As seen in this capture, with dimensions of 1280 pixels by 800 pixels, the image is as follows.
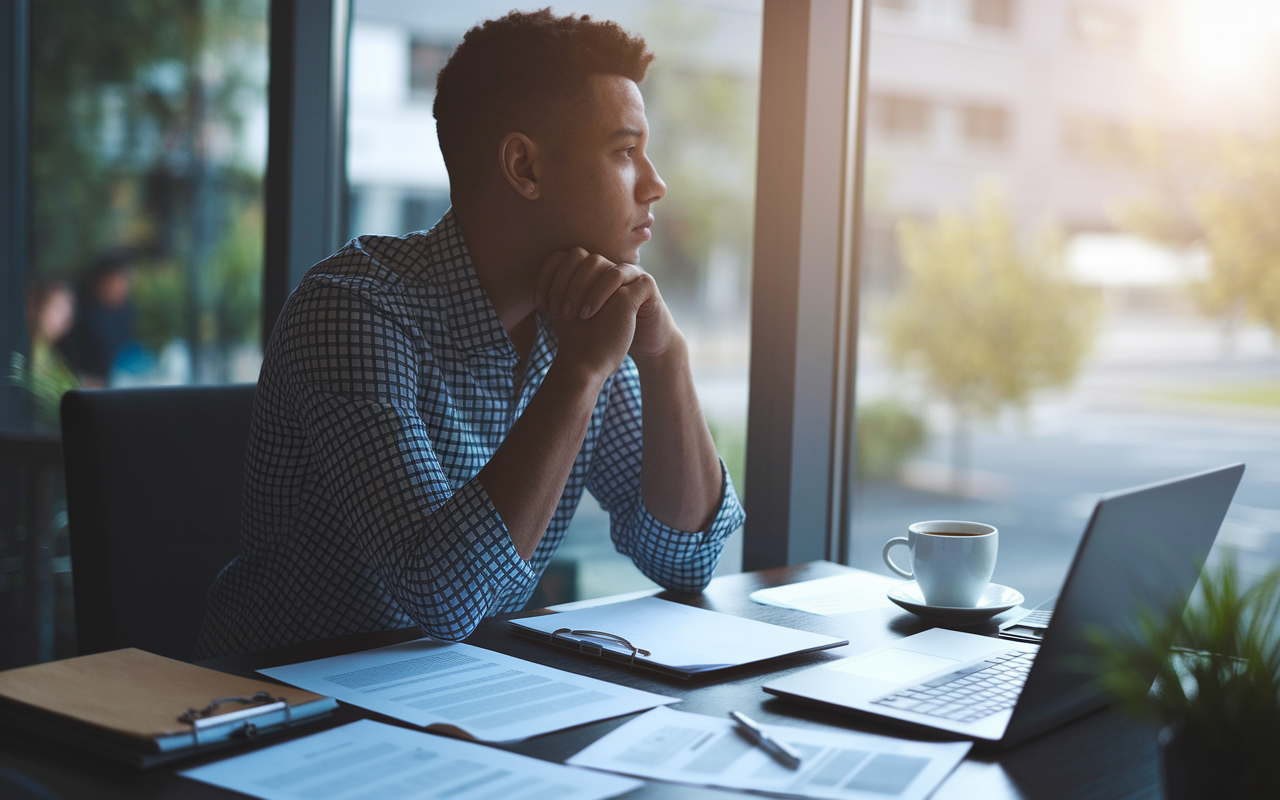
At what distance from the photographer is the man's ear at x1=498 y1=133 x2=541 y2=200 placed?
53.7 inches

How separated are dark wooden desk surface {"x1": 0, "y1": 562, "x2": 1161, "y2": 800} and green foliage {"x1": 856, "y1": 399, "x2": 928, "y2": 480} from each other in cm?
71

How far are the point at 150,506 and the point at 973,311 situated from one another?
1.34 m

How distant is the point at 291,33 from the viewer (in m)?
2.20

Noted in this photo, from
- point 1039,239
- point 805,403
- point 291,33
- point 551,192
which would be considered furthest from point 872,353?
point 291,33

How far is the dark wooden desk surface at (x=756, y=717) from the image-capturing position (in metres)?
0.71

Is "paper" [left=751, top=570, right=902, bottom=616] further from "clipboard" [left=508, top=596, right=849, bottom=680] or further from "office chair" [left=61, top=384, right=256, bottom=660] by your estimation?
"office chair" [left=61, top=384, right=256, bottom=660]

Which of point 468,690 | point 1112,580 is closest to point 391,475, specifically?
point 468,690

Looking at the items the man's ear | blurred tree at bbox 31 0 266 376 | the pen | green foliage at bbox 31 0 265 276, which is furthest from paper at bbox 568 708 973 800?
green foliage at bbox 31 0 265 276

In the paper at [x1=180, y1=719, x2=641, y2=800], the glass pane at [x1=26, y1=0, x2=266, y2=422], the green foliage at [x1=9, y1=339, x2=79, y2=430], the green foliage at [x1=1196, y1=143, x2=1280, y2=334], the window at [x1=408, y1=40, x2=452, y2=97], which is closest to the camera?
the paper at [x1=180, y1=719, x2=641, y2=800]

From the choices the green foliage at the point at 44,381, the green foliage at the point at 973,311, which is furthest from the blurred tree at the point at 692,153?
the green foliage at the point at 44,381

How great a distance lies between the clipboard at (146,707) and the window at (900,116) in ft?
4.51

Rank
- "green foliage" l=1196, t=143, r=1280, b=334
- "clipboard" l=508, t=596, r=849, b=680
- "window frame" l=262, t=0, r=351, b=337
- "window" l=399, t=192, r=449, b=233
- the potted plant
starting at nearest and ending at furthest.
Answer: the potted plant
"clipboard" l=508, t=596, r=849, b=680
"green foliage" l=1196, t=143, r=1280, b=334
"window frame" l=262, t=0, r=351, b=337
"window" l=399, t=192, r=449, b=233

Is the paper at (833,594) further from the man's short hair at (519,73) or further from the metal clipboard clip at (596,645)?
the man's short hair at (519,73)

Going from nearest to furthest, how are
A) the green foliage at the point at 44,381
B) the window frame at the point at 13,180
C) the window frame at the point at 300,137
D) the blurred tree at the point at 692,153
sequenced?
the blurred tree at the point at 692,153, the window frame at the point at 300,137, the green foliage at the point at 44,381, the window frame at the point at 13,180
